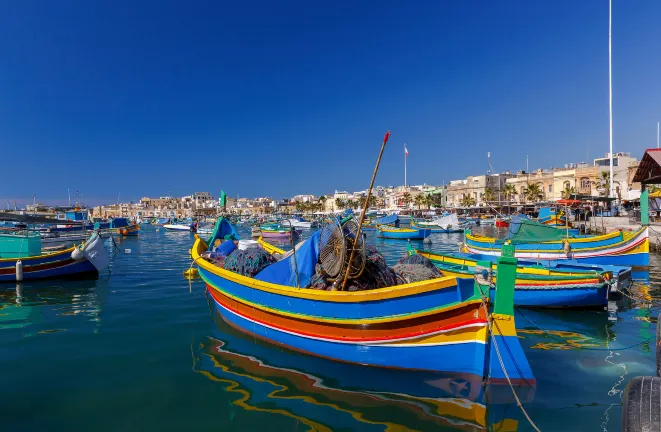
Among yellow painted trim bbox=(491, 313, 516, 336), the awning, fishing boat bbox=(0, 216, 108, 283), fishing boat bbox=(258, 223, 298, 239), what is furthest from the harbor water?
fishing boat bbox=(258, 223, 298, 239)

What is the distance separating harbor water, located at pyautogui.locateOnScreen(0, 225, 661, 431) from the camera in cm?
542

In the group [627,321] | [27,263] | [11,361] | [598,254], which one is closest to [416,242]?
[598,254]

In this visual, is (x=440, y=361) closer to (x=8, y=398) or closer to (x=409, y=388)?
(x=409, y=388)

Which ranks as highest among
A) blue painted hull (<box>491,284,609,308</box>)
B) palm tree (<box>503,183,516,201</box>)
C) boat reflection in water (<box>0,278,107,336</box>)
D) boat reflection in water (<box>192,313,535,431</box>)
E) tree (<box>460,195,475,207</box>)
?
palm tree (<box>503,183,516,201</box>)

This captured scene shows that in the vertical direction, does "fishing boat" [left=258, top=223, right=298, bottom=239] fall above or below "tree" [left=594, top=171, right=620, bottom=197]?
below

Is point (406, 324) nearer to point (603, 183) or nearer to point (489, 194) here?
point (603, 183)

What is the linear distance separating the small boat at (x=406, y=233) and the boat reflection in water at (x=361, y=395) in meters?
A: 35.7

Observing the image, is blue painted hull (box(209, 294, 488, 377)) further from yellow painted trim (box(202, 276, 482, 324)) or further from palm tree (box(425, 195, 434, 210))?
palm tree (box(425, 195, 434, 210))

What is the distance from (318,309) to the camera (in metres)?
6.90

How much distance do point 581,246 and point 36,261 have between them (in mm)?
26188

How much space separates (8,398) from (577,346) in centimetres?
1129

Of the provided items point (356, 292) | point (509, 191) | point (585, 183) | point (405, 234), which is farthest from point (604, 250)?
point (509, 191)

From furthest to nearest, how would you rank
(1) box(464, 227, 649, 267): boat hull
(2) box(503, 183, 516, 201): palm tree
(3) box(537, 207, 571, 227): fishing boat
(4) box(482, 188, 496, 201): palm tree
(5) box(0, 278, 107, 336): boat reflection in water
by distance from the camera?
(4) box(482, 188, 496, 201): palm tree → (2) box(503, 183, 516, 201): palm tree → (3) box(537, 207, 571, 227): fishing boat → (1) box(464, 227, 649, 267): boat hull → (5) box(0, 278, 107, 336): boat reflection in water

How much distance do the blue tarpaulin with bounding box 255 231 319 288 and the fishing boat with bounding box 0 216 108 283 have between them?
43.4 ft
